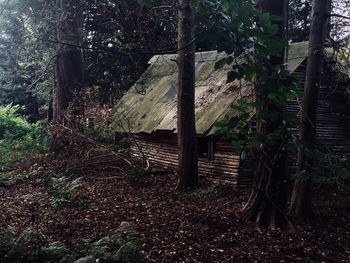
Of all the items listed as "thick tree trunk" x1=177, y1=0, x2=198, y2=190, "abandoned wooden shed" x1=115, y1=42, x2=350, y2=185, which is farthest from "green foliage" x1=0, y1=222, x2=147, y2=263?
"abandoned wooden shed" x1=115, y1=42, x2=350, y2=185

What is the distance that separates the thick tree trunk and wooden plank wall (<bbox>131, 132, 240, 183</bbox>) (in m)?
0.98

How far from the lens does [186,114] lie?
802cm

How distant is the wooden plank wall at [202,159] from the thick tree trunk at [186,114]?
984 mm

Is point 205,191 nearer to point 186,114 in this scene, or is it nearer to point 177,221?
point 186,114

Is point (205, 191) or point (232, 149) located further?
point (232, 149)

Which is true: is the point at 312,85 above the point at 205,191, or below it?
above

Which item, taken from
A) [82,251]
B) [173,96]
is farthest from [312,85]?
[173,96]

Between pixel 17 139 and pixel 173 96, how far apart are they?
10760 millimetres

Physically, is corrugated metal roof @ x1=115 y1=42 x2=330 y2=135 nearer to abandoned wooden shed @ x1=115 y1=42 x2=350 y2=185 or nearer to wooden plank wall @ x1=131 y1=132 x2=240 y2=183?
abandoned wooden shed @ x1=115 y1=42 x2=350 y2=185

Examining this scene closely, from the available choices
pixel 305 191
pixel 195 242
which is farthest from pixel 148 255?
pixel 305 191

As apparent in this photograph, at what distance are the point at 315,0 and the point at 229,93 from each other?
3.85 metres

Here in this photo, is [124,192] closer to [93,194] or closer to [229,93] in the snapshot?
[93,194]

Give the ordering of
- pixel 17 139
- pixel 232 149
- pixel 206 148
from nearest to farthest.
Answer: pixel 232 149 < pixel 206 148 < pixel 17 139

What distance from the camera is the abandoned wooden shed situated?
8922 mm
